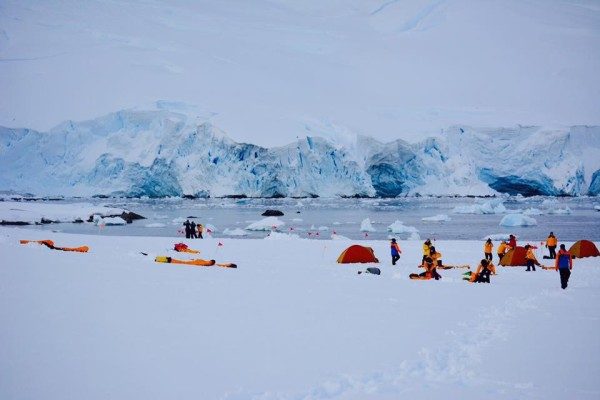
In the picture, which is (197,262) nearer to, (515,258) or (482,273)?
(482,273)

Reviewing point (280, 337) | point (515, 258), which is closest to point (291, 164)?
point (515, 258)

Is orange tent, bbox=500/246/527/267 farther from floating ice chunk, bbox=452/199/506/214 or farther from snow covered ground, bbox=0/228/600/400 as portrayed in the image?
floating ice chunk, bbox=452/199/506/214

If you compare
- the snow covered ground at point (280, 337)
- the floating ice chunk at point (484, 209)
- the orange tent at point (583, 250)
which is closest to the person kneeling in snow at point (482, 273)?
the snow covered ground at point (280, 337)

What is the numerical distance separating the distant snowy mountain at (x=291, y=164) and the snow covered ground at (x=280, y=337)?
63.7 metres

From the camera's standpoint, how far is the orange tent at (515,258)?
1745 cm

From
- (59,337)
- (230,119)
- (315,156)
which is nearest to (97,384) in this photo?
(59,337)

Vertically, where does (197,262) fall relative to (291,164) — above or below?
below

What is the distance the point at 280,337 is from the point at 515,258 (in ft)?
39.9

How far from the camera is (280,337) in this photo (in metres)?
7.20

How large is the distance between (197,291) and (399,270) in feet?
23.2

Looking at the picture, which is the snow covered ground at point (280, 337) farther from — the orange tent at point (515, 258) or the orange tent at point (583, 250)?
the orange tent at point (583, 250)

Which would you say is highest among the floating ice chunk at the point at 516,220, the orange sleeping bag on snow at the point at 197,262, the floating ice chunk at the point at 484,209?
the floating ice chunk at the point at 484,209

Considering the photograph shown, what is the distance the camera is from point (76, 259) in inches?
536

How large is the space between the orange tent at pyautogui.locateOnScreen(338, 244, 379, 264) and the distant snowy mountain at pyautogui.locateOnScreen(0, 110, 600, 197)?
191 feet
